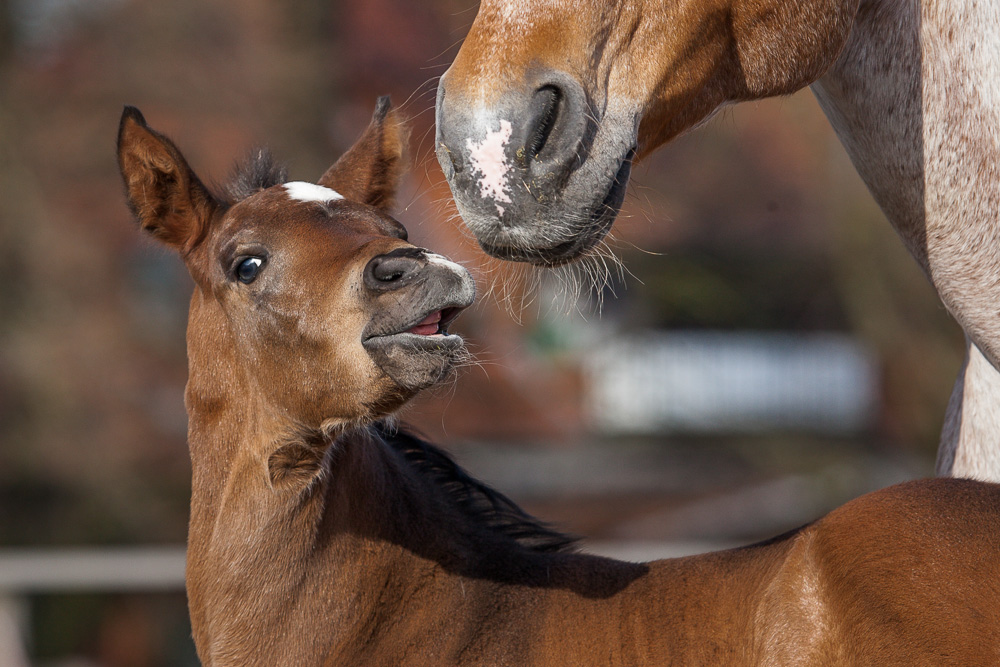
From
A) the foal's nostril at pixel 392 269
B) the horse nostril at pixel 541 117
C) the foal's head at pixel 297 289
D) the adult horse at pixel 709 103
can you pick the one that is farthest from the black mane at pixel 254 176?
the horse nostril at pixel 541 117

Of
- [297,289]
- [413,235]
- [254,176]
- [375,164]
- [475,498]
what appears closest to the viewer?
[297,289]

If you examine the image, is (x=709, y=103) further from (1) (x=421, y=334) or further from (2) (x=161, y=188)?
(2) (x=161, y=188)

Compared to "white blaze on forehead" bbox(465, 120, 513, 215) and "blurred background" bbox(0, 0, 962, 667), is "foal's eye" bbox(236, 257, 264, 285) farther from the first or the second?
"blurred background" bbox(0, 0, 962, 667)

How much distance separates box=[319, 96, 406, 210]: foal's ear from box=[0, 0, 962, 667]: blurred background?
5.63 meters

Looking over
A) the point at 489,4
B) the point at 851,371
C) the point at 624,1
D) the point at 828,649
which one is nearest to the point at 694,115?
the point at 624,1

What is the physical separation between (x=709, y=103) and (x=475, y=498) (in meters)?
1.42

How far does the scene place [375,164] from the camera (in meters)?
3.64

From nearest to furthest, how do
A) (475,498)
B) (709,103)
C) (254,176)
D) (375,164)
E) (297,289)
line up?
(709,103) < (297,289) < (475,498) < (254,176) < (375,164)

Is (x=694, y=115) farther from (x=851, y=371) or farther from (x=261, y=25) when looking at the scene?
(x=851, y=371)

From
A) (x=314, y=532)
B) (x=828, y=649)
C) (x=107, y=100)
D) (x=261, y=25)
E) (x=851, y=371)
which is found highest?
(x=828, y=649)

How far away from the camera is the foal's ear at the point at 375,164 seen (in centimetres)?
362

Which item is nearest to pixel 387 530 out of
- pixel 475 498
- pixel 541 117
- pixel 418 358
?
pixel 475 498

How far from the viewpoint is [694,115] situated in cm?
252

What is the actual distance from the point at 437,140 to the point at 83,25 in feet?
39.0
